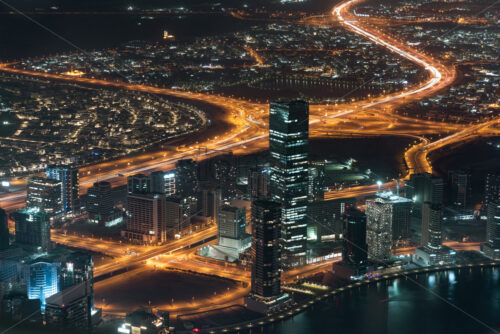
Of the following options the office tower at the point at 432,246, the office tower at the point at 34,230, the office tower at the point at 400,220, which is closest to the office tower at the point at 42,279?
the office tower at the point at 34,230

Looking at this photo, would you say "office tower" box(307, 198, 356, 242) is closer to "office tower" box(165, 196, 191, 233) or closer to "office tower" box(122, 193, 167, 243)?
"office tower" box(165, 196, 191, 233)

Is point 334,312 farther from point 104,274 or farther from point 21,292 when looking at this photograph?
point 21,292

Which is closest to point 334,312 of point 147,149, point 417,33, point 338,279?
point 338,279

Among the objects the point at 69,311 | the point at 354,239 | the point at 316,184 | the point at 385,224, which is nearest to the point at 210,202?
the point at 316,184

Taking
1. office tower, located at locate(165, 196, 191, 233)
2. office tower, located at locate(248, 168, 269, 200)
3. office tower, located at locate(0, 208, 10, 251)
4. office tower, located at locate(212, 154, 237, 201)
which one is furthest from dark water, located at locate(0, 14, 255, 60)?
office tower, located at locate(0, 208, 10, 251)

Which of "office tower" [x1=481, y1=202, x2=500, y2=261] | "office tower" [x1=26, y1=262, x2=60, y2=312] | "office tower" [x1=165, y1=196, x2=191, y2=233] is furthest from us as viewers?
"office tower" [x1=165, y1=196, x2=191, y2=233]

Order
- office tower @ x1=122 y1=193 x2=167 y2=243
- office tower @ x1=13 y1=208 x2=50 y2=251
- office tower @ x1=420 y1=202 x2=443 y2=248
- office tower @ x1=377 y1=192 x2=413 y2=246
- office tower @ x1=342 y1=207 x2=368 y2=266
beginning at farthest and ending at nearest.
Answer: office tower @ x1=377 y1=192 x2=413 y2=246 → office tower @ x1=122 y1=193 x2=167 y2=243 → office tower @ x1=420 y1=202 x2=443 y2=248 → office tower @ x1=13 y1=208 x2=50 y2=251 → office tower @ x1=342 y1=207 x2=368 y2=266

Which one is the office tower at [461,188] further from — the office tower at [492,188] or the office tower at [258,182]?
the office tower at [258,182]
